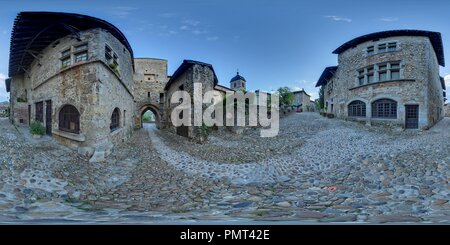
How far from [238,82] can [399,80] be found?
380 cm

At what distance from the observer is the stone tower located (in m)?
2.67

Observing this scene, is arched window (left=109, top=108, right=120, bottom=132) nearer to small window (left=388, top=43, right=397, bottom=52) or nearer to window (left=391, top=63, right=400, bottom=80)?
small window (left=388, top=43, right=397, bottom=52)

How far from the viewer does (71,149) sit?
237 centimetres

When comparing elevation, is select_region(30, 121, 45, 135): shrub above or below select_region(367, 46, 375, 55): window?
below

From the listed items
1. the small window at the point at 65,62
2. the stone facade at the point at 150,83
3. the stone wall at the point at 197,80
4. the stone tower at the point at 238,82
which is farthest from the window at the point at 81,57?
the stone tower at the point at 238,82

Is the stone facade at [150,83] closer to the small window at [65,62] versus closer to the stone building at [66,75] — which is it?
the stone building at [66,75]

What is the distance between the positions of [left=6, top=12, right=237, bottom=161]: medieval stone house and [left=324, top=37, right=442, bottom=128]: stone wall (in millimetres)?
3237

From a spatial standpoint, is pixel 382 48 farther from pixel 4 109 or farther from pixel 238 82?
pixel 4 109

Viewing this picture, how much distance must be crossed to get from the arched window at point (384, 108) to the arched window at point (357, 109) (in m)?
0.21

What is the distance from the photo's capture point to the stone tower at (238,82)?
2.67m

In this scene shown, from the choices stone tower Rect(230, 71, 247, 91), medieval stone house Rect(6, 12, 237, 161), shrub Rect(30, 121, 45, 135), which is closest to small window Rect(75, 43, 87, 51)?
medieval stone house Rect(6, 12, 237, 161)
